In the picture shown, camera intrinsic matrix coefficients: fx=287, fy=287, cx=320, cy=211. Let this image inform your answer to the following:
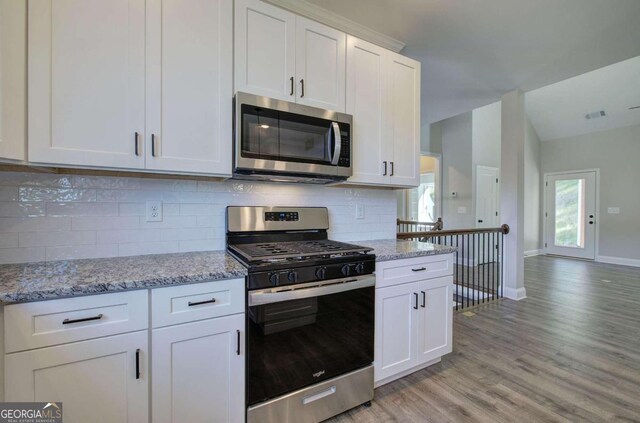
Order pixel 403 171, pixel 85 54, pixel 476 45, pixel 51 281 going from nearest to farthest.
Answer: pixel 51 281 < pixel 85 54 < pixel 403 171 < pixel 476 45

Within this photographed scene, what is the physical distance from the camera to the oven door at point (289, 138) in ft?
5.49

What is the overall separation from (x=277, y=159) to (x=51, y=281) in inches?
46.1

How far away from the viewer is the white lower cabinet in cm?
184

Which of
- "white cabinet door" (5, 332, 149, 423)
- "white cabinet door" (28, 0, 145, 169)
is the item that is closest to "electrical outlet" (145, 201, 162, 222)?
"white cabinet door" (28, 0, 145, 169)

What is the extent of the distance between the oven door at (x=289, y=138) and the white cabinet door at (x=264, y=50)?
0.13 meters

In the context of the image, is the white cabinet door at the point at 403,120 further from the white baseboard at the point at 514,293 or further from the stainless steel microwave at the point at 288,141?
the white baseboard at the point at 514,293

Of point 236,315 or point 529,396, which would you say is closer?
point 236,315

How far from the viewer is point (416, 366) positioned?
6.89 feet

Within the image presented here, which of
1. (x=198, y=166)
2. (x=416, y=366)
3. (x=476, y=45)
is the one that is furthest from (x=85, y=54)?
(x=476, y=45)

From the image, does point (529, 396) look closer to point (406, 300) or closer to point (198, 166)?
point (406, 300)

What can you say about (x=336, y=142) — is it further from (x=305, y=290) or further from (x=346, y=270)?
(x=305, y=290)

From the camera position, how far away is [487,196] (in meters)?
6.26

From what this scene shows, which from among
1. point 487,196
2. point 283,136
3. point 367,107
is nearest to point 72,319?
point 283,136

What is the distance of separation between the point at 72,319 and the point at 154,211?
77 cm
